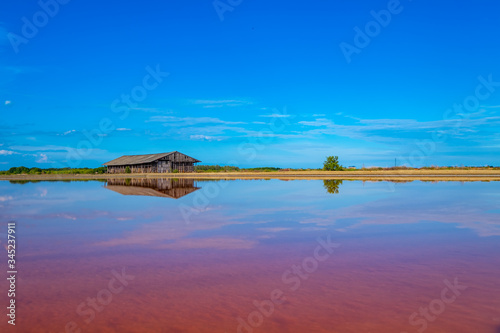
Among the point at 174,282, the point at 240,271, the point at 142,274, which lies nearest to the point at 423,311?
the point at 240,271

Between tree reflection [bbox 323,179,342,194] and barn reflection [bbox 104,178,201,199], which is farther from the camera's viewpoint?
tree reflection [bbox 323,179,342,194]

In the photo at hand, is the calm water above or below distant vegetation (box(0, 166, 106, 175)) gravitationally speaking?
below

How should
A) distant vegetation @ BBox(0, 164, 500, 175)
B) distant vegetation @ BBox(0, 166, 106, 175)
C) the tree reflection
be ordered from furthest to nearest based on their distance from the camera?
distant vegetation @ BBox(0, 166, 106, 175) → distant vegetation @ BBox(0, 164, 500, 175) → the tree reflection

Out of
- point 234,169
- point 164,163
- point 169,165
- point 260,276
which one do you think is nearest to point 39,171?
point 164,163

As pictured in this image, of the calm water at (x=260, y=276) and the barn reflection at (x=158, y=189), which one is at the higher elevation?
the barn reflection at (x=158, y=189)

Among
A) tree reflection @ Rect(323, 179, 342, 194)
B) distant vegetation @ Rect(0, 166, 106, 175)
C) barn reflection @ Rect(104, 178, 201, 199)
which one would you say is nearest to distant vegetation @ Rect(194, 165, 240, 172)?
distant vegetation @ Rect(0, 166, 106, 175)

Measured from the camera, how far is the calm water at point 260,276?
13.5ft

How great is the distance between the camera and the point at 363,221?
35.6ft

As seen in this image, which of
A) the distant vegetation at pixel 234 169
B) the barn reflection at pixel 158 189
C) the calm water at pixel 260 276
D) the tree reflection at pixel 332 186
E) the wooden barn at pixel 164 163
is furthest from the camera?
the wooden barn at pixel 164 163

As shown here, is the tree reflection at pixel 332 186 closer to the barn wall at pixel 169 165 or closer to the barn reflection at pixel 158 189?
the barn reflection at pixel 158 189

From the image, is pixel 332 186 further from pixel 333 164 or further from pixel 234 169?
pixel 234 169

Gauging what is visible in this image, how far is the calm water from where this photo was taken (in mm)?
4109

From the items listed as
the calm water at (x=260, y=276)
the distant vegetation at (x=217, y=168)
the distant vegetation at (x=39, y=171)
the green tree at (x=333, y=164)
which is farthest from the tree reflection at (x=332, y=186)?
the distant vegetation at (x=39, y=171)

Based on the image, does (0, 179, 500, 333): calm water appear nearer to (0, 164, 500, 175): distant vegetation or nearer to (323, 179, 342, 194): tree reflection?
(323, 179, 342, 194): tree reflection
